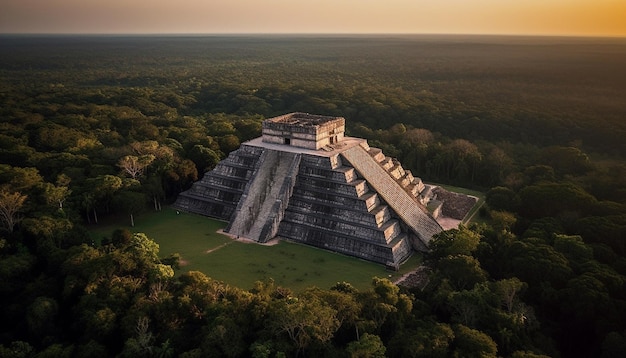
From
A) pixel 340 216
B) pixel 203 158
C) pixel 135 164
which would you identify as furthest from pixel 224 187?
pixel 340 216

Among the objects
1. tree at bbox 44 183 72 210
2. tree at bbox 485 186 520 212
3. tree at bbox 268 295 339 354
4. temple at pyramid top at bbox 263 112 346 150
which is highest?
temple at pyramid top at bbox 263 112 346 150

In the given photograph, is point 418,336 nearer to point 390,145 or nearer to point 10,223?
point 10,223

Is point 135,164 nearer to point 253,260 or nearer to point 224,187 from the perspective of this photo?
point 224,187

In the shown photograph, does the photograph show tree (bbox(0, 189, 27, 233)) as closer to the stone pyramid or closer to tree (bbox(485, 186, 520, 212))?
the stone pyramid

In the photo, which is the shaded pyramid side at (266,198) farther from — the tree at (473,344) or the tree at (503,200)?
the tree at (503,200)

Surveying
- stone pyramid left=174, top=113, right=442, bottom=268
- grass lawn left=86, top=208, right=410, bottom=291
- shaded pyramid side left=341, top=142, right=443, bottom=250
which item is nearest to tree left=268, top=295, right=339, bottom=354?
grass lawn left=86, top=208, right=410, bottom=291

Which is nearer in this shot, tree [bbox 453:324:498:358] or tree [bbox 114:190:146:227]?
tree [bbox 453:324:498:358]

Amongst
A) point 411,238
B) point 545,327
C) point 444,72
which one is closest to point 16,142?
point 411,238
